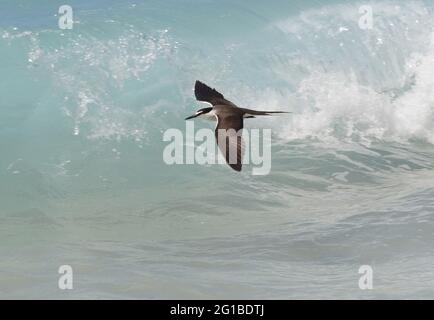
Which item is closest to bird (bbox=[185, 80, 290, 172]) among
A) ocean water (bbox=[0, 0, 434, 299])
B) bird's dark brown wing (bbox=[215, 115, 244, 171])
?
bird's dark brown wing (bbox=[215, 115, 244, 171])

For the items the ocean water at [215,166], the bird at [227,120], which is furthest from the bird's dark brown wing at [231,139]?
the ocean water at [215,166]

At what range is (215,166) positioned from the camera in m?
10.3

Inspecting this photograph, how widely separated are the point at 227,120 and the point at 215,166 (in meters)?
2.67

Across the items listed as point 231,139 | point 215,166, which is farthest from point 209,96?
point 215,166

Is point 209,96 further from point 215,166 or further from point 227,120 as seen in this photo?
point 215,166

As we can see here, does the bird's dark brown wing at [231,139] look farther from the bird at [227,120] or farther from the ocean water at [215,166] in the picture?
the ocean water at [215,166]

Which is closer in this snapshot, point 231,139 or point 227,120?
point 231,139

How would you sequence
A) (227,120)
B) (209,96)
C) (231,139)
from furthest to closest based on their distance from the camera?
(209,96)
(227,120)
(231,139)

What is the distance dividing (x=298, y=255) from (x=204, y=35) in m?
6.42

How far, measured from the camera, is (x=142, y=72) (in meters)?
12.2

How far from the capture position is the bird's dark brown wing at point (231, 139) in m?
6.81

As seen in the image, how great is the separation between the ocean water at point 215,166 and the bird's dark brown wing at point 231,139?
0.94 m
